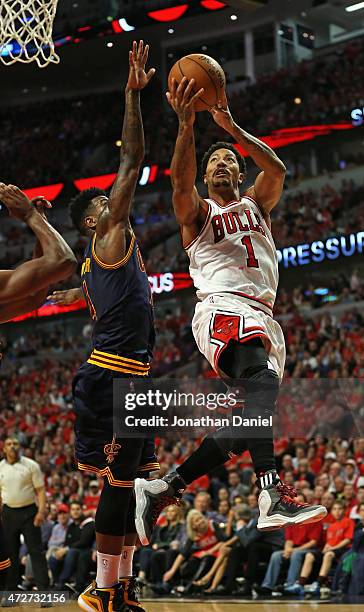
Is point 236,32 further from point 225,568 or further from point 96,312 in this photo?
point 96,312

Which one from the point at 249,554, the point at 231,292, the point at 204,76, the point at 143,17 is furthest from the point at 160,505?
the point at 143,17

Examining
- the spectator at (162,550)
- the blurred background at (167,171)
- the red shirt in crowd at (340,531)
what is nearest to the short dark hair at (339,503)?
the red shirt in crowd at (340,531)

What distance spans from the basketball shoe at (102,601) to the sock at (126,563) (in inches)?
9.1

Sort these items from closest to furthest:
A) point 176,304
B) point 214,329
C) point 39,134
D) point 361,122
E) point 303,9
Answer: point 214,329
point 361,122
point 176,304
point 303,9
point 39,134

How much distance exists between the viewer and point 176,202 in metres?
5.73

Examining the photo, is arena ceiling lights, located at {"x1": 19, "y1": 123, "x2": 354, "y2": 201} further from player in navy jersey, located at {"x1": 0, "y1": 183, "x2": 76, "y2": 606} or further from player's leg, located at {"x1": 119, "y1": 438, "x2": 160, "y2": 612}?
player in navy jersey, located at {"x1": 0, "y1": 183, "x2": 76, "y2": 606}

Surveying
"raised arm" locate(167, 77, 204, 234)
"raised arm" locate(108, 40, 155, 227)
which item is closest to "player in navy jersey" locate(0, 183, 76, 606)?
"raised arm" locate(108, 40, 155, 227)

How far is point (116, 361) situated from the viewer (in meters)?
5.77

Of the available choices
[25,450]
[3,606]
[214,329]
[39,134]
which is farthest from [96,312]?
[39,134]

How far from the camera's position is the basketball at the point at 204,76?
5777 millimetres

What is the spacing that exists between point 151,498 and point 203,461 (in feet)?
1.35

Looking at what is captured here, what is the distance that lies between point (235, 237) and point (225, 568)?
257 inches

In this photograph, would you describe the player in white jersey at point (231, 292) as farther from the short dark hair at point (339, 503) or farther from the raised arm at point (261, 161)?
the short dark hair at point (339, 503)

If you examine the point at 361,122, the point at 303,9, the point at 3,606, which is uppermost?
the point at 303,9
